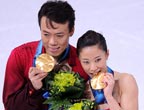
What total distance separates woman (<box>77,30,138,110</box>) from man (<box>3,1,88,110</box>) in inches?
4.0

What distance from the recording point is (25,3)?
4.98 metres

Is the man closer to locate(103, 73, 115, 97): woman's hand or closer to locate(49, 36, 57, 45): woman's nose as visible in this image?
locate(49, 36, 57, 45): woman's nose

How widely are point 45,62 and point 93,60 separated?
243 mm

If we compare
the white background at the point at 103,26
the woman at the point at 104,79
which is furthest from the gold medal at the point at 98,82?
the white background at the point at 103,26

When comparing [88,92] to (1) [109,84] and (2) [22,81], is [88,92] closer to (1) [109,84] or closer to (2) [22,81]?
(1) [109,84]

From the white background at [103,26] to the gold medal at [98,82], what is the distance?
60.9 inches

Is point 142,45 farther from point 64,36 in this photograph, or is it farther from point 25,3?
point 64,36

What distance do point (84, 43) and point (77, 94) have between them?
0.27m

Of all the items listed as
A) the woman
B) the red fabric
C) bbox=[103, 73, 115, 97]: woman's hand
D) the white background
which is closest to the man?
the red fabric

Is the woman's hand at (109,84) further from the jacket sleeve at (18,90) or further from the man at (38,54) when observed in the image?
the jacket sleeve at (18,90)

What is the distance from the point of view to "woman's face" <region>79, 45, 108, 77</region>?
7.95 ft

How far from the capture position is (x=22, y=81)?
254 centimetres

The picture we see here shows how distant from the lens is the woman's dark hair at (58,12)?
245 cm

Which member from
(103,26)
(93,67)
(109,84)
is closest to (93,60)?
(93,67)
